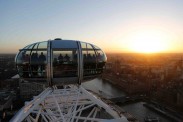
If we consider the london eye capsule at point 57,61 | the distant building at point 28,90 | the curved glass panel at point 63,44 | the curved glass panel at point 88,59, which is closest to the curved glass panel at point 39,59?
the london eye capsule at point 57,61

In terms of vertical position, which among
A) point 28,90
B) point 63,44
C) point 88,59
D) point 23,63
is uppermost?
point 63,44

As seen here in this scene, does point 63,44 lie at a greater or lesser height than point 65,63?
greater

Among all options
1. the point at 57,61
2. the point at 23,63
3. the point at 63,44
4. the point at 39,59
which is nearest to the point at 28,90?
the point at 23,63

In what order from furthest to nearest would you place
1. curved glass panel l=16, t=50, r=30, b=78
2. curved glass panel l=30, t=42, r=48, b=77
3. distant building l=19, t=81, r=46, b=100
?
distant building l=19, t=81, r=46, b=100, curved glass panel l=16, t=50, r=30, b=78, curved glass panel l=30, t=42, r=48, b=77

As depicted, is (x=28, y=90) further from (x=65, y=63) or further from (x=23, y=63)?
(x=65, y=63)

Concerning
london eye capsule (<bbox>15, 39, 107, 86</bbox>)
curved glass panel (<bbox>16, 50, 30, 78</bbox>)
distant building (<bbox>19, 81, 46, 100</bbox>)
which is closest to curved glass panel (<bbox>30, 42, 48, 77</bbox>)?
london eye capsule (<bbox>15, 39, 107, 86</bbox>)

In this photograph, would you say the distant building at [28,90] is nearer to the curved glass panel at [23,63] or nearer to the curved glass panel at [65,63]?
the curved glass panel at [23,63]

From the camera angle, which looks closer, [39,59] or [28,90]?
[39,59]

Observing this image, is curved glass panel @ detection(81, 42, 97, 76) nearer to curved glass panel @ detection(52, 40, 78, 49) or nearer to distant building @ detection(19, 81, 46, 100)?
curved glass panel @ detection(52, 40, 78, 49)

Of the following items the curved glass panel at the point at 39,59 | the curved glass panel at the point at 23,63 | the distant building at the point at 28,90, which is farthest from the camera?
the distant building at the point at 28,90

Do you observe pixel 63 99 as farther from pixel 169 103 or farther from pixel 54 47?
pixel 169 103
